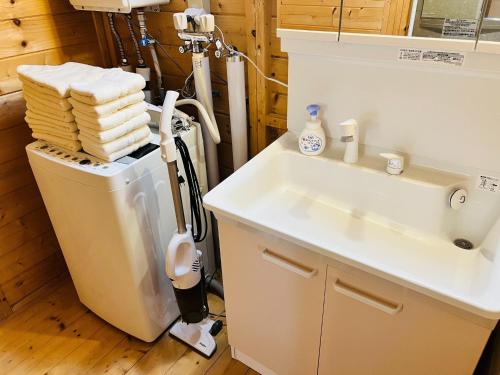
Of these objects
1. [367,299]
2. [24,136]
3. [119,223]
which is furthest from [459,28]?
[24,136]

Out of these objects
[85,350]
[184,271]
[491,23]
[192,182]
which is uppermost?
[491,23]

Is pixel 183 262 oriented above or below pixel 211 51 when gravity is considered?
below

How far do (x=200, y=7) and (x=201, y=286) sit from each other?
1.10 m

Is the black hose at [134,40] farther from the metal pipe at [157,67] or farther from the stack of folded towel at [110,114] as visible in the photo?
the stack of folded towel at [110,114]

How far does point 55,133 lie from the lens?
4.38 feet

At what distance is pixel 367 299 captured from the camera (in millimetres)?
948

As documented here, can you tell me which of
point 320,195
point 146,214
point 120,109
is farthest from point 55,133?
point 320,195

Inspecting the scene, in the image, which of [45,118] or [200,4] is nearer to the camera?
[45,118]

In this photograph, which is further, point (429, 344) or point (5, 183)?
point (5, 183)

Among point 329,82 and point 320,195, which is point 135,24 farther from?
point 320,195

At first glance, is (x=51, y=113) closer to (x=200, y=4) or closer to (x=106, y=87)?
(x=106, y=87)

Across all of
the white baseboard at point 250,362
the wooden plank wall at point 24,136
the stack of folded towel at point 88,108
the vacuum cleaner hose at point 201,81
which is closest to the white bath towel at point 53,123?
the stack of folded towel at point 88,108

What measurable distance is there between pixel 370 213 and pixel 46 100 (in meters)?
1.14

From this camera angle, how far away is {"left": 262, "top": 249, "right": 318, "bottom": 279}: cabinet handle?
3.38 ft
